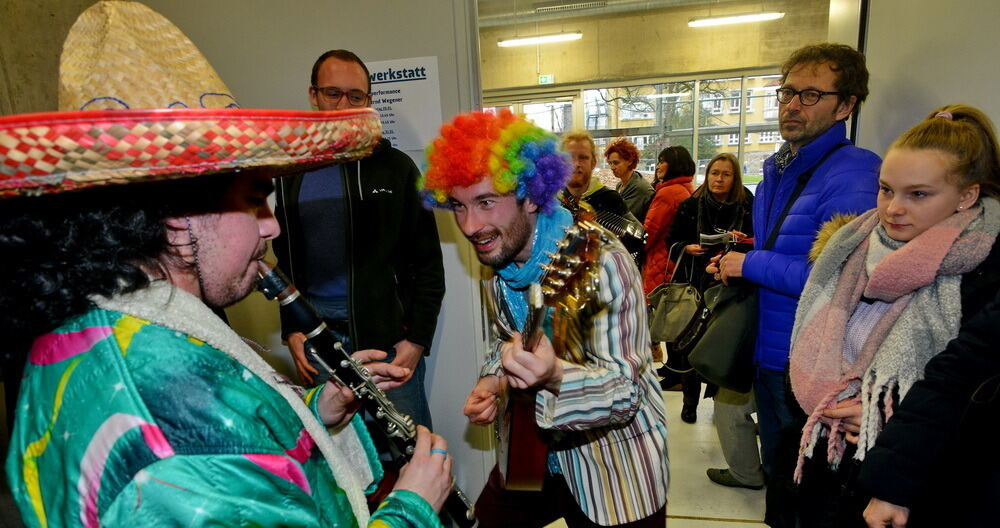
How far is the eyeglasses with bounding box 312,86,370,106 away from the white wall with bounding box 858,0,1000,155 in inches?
91.6

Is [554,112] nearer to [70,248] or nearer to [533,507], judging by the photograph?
[533,507]

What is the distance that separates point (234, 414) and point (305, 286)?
160 cm

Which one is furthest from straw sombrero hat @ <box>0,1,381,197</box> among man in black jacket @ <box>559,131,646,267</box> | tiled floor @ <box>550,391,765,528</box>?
tiled floor @ <box>550,391,765,528</box>

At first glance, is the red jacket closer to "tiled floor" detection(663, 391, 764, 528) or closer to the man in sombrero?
"tiled floor" detection(663, 391, 764, 528)

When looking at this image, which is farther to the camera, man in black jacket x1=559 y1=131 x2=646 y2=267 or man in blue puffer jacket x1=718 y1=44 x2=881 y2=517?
man in black jacket x1=559 y1=131 x2=646 y2=267

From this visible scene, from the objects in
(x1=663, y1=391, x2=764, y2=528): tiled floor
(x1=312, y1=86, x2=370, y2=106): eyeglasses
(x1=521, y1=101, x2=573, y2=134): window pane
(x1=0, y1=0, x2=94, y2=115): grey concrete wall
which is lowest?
(x1=663, y1=391, x2=764, y2=528): tiled floor

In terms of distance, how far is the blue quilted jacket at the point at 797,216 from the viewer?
5.93 feet

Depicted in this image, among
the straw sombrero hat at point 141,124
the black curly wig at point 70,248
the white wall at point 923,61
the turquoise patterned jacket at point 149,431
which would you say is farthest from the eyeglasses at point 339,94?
the white wall at point 923,61

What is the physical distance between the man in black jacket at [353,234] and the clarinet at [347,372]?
2.96 ft

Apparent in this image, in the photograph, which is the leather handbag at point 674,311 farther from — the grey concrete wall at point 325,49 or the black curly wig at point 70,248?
the black curly wig at point 70,248

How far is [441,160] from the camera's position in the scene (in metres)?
1.81

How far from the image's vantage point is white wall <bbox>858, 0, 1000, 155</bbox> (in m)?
1.69

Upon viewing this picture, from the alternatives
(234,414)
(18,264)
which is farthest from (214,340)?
(18,264)

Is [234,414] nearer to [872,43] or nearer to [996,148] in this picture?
[996,148]
